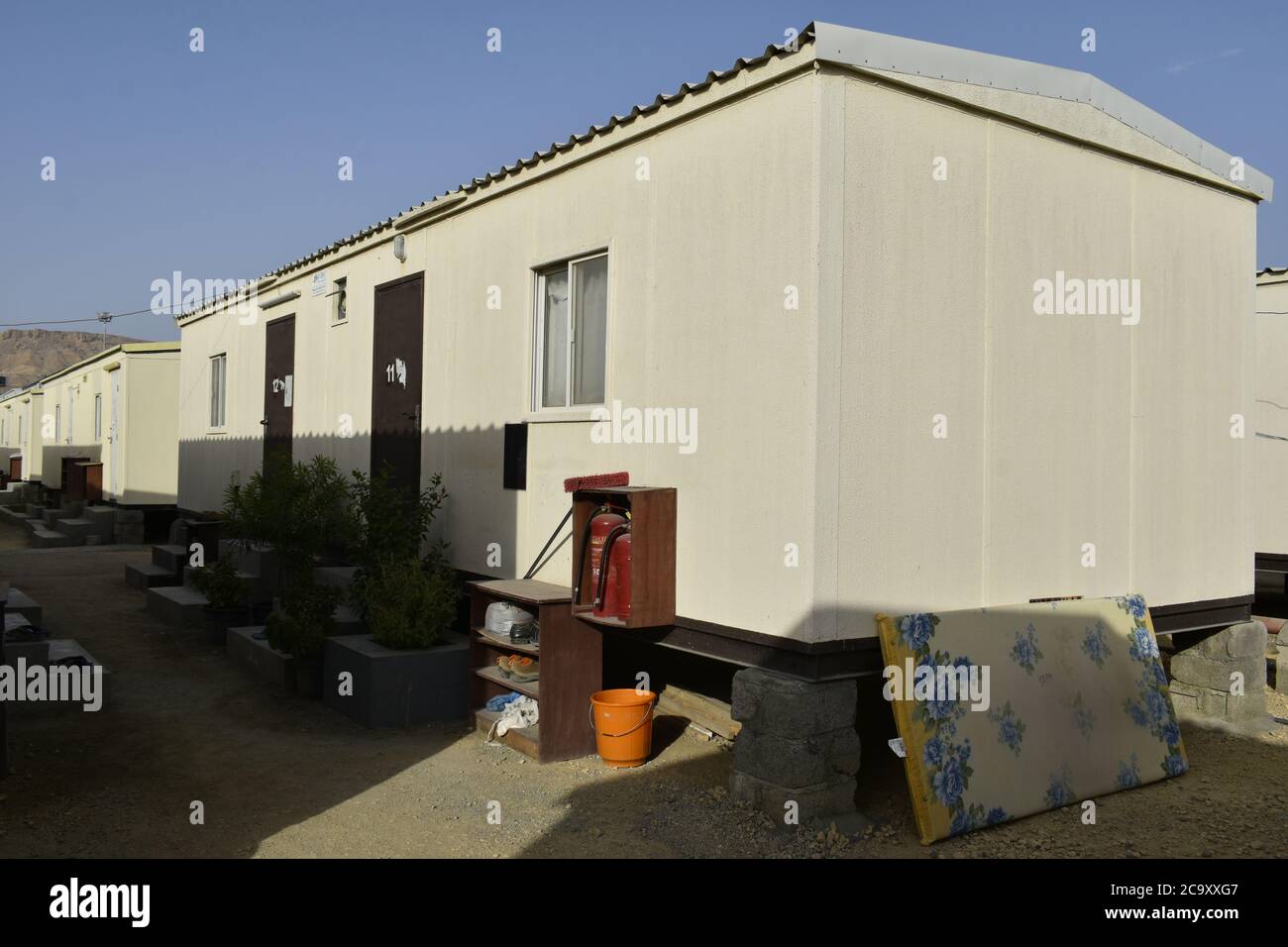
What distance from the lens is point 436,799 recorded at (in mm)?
5770

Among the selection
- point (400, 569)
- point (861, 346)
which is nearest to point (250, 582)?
point (400, 569)

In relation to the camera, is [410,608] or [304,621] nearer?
[410,608]

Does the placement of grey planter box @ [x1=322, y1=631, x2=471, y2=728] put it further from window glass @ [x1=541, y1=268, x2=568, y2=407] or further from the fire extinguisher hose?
window glass @ [x1=541, y1=268, x2=568, y2=407]

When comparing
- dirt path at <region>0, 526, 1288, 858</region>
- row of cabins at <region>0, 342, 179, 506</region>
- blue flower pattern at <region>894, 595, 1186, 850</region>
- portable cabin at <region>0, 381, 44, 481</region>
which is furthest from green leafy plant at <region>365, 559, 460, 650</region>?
portable cabin at <region>0, 381, 44, 481</region>

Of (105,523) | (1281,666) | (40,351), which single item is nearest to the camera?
(1281,666)

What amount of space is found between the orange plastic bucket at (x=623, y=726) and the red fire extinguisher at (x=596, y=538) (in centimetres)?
66

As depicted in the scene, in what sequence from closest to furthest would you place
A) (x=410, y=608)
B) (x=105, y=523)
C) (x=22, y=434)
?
(x=410, y=608) → (x=105, y=523) → (x=22, y=434)

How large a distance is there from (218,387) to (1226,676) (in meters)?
12.7

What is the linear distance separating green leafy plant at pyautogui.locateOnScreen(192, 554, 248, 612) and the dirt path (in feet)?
7.47

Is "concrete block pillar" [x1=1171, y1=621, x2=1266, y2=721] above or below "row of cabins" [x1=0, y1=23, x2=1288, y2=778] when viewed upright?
below

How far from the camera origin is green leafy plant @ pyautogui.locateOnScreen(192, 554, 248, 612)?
10.0 meters

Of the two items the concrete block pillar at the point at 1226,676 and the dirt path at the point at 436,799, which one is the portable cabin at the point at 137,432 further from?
the concrete block pillar at the point at 1226,676

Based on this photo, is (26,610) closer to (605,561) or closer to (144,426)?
(605,561)
